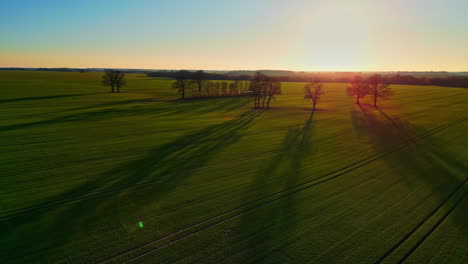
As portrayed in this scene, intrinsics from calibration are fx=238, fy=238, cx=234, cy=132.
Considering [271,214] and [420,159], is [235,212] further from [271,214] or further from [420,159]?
[420,159]

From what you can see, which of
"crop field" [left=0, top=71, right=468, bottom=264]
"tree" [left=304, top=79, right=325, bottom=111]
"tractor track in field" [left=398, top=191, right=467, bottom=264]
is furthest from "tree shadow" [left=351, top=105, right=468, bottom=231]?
"tree" [left=304, top=79, right=325, bottom=111]

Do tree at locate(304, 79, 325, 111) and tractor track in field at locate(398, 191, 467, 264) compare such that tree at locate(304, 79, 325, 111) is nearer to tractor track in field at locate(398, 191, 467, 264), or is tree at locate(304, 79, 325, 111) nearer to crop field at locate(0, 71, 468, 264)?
crop field at locate(0, 71, 468, 264)

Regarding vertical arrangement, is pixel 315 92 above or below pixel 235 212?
above

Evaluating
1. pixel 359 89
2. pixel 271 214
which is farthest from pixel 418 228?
pixel 359 89

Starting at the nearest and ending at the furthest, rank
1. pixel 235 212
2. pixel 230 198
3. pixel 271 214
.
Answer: pixel 271 214, pixel 235 212, pixel 230 198

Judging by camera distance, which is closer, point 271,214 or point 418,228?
point 418,228

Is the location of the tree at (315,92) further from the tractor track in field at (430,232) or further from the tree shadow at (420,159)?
the tractor track in field at (430,232)

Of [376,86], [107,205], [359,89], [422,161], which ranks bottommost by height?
[107,205]

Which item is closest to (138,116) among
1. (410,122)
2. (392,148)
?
(392,148)

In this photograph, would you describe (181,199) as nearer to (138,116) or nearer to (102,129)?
(102,129)
